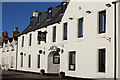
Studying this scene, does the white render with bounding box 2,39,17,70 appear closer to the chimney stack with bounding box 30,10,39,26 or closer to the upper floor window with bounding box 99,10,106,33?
the chimney stack with bounding box 30,10,39,26

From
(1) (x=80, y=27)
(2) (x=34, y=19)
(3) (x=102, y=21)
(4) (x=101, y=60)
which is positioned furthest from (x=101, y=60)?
(2) (x=34, y=19)

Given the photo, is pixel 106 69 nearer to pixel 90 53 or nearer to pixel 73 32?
pixel 90 53

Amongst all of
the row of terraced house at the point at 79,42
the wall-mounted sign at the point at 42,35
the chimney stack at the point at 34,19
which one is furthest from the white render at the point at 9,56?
the wall-mounted sign at the point at 42,35

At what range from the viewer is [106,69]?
18.5 meters

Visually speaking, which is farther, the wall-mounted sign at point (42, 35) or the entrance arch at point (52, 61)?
the wall-mounted sign at point (42, 35)

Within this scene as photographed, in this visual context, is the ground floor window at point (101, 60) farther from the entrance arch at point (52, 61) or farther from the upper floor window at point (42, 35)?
the upper floor window at point (42, 35)

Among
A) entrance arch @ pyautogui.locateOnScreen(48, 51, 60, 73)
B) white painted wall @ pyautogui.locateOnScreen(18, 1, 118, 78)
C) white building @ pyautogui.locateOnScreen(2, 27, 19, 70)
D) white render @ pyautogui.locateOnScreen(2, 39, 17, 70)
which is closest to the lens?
white painted wall @ pyautogui.locateOnScreen(18, 1, 118, 78)

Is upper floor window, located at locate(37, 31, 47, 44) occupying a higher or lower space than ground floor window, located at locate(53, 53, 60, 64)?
higher

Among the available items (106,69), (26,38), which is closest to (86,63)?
(106,69)

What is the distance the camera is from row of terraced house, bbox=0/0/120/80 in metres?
18.2

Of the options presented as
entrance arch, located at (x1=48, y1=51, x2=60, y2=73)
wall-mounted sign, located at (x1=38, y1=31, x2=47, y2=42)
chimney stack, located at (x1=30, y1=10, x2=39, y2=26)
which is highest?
chimney stack, located at (x1=30, y1=10, x2=39, y2=26)

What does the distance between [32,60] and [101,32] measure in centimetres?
1488

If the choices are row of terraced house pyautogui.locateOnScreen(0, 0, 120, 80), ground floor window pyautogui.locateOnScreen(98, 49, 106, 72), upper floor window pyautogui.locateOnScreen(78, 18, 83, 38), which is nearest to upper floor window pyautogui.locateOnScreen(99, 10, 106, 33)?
row of terraced house pyautogui.locateOnScreen(0, 0, 120, 80)

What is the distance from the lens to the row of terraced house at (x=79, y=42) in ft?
59.6
